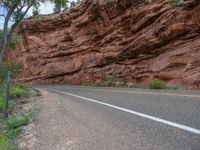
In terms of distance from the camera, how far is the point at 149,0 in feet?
92.6

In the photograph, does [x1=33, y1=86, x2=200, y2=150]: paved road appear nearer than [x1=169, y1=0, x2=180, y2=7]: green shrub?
Yes

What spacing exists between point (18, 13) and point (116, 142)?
1659 cm

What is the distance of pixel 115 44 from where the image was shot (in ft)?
107

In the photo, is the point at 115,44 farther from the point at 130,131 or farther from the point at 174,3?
the point at 130,131

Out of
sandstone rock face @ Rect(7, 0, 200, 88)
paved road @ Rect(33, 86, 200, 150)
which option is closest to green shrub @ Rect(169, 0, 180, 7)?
sandstone rock face @ Rect(7, 0, 200, 88)

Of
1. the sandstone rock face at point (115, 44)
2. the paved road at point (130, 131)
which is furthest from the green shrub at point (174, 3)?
the paved road at point (130, 131)

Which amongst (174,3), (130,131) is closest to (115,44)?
(174,3)

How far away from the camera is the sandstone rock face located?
22.6 metres

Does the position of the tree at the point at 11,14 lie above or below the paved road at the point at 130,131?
above

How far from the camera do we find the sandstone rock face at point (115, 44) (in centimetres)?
2256

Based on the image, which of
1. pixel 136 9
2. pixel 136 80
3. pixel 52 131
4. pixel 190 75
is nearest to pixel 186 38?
pixel 190 75

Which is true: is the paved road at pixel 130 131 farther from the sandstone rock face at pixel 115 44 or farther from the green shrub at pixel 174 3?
the green shrub at pixel 174 3

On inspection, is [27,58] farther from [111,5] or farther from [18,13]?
[18,13]

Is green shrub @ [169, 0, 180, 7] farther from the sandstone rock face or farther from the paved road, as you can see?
the paved road
